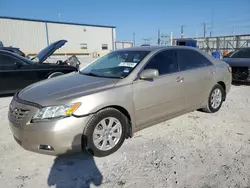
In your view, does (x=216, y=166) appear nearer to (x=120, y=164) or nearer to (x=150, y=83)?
(x=120, y=164)

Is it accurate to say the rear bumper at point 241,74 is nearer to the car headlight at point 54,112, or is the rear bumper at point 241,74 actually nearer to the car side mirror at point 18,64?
the car headlight at point 54,112

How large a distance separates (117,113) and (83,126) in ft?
1.83

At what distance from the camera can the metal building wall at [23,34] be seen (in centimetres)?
2756

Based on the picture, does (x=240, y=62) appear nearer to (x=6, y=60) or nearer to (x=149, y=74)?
(x=149, y=74)

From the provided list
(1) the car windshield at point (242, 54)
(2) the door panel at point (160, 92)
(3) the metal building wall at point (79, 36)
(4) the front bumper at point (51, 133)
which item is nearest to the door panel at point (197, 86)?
(2) the door panel at point (160, 92)

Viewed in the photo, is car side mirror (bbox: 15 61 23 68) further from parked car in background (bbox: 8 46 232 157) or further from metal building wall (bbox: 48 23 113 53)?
metal building wall (bbox: 48 23 113 53)

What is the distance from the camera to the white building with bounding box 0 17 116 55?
92.1 feet

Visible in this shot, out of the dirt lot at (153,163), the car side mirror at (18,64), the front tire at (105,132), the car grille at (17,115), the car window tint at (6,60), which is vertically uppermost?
the car window tint at (6,60)

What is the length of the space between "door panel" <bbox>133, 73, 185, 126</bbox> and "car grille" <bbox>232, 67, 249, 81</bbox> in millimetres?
5143

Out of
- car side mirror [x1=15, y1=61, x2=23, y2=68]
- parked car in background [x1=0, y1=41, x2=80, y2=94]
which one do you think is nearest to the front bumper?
parked car in background [x1=0, y1=41, x2=80, y2=94]

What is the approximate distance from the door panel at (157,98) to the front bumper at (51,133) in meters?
0.92

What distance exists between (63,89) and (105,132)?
850 mm

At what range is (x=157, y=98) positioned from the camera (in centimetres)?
366

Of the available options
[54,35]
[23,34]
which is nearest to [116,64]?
[23,34]
